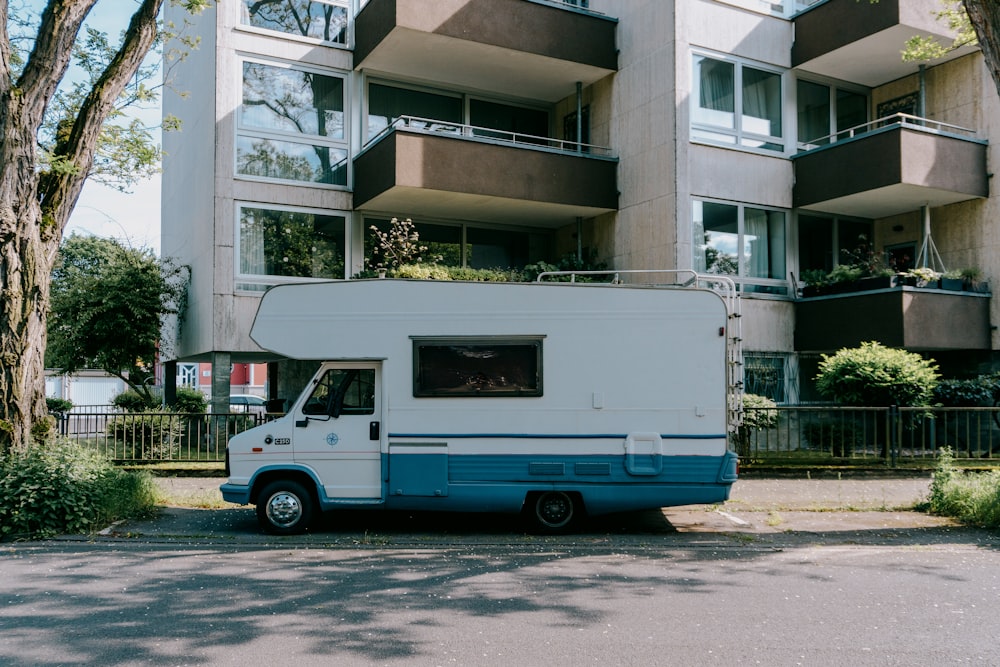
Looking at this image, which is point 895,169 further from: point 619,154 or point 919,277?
point 619,154

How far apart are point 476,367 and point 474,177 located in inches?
324

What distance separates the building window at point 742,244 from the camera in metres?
17.7

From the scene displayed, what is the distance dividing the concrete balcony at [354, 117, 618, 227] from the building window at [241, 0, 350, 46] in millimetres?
2750

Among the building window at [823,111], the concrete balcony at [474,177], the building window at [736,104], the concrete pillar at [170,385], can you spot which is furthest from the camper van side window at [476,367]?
the concrete pillar at [170,385]

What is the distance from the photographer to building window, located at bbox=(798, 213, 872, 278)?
1977 centimetres

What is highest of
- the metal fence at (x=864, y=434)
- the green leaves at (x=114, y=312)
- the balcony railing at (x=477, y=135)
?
the balcony railing at (x=477, y=135)

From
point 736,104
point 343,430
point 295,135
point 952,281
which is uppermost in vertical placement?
point 736,104

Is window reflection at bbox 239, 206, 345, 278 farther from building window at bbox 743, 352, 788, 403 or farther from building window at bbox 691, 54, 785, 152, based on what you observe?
building window at bbox 743, 352, 788, 403

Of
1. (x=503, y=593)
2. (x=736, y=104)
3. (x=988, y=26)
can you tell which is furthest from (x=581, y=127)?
(x=503, y=593)

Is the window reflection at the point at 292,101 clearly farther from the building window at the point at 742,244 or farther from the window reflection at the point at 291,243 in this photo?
the building window at the point at 742,244

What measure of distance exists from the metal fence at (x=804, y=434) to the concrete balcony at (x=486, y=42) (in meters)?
8.41

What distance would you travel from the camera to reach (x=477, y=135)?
61.5ft

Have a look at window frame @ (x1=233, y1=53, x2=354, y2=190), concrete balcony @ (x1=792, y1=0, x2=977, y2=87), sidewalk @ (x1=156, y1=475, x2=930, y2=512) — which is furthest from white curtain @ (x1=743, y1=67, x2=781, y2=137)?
window frame @ (x1=233, y1=53, x2=354, y2=190)

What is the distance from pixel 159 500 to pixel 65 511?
1.94 m
